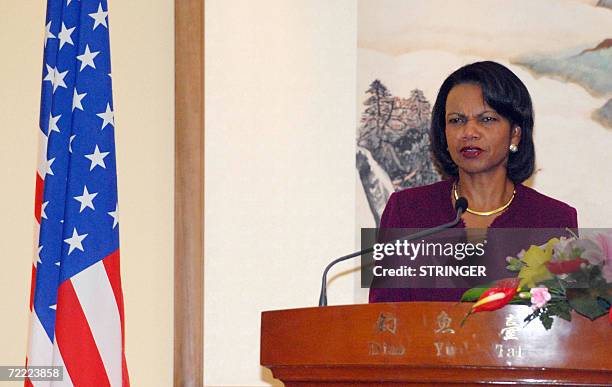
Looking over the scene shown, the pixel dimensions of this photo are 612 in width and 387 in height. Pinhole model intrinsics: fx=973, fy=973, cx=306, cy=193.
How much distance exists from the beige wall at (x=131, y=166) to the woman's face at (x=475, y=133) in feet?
3.43

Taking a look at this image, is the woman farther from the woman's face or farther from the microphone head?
the microphone head

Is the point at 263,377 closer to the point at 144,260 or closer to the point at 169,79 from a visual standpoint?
the point at 144,260

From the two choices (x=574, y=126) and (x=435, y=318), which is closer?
(x=435, y=318)

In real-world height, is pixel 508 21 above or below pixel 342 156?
above

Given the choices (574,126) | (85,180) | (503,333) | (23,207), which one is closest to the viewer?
(503,333)

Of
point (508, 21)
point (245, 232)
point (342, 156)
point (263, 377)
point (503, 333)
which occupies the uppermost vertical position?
point (508, 21)

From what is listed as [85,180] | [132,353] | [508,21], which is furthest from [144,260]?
[508,21]

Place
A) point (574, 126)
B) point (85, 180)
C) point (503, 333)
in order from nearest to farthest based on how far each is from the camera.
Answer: point (503, 333)
point (85, 180)
point (574, 126)

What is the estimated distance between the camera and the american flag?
9.81 ft

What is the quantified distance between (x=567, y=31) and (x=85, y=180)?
1753mm

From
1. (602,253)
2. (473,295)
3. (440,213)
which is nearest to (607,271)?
(602,253)

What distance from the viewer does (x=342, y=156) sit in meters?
3.52

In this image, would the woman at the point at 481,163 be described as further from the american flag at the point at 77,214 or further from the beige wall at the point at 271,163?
the american flag at the point at 77,214

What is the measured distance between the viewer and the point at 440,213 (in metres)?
3.38
